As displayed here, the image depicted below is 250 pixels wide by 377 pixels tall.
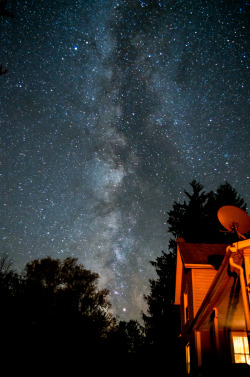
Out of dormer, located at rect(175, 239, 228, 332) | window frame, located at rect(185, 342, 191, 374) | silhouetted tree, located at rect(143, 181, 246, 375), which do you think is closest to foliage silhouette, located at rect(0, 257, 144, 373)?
silhouetted tree, located at rect(143, 181, 246, 375)

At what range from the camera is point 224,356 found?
323 inches

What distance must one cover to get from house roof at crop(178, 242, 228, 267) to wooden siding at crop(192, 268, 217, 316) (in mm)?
414

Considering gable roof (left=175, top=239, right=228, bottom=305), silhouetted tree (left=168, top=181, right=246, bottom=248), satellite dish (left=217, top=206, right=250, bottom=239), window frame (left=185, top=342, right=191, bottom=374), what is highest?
silhouetted tree (left=168, top=181, right=246, bottom=248)

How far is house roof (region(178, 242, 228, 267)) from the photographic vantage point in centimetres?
1181

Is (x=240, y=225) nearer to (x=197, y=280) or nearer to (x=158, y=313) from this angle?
(x=197, y=280)

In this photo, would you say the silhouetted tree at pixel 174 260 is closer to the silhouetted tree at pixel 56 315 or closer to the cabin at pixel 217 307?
the silhouetted tree at pixel 56 315

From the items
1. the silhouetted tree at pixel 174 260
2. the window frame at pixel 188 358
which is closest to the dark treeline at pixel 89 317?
the silhouetted tree at pixel 174 260

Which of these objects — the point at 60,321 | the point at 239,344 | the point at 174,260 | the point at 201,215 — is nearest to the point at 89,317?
the point at 60,321

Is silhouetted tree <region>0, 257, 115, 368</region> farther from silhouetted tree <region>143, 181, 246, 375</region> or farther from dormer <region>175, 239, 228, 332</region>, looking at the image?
dormer <region>175, 239, 228, 332</region>

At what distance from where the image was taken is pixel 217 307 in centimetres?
612

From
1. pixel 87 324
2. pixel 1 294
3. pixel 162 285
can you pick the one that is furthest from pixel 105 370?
pixel 1 294

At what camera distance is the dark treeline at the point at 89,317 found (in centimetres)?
2000

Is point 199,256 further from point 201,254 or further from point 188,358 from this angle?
point 188,358

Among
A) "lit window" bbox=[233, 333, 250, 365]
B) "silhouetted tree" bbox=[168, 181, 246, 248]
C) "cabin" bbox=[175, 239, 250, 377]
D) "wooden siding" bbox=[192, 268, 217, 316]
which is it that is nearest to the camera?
"cabin" bbox=[175, 239, 250, 377]
